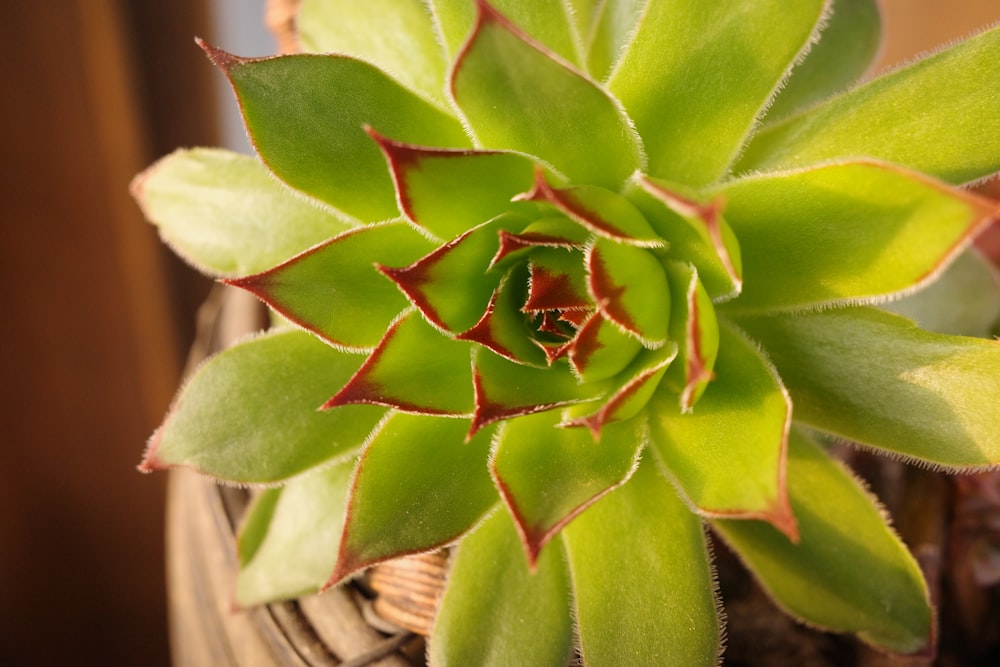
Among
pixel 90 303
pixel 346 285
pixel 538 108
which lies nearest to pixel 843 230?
pixel 538 108

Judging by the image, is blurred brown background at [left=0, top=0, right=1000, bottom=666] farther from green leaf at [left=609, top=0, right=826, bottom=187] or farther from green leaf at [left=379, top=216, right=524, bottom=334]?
green leaf at [left=379, top=216, right=524, bottom=334]

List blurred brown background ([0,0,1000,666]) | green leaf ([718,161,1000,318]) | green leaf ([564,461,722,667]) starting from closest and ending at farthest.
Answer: green leaf ([718,161,1000,318]) < green leaf ([564,461,722,667]) < blurred brown background ([0,0,1000,666])

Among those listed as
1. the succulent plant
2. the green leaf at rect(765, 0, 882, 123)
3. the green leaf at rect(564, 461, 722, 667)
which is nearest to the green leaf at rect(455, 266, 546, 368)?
the succulent plant

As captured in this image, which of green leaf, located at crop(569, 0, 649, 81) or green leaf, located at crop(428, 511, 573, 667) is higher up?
Answer: green leaf, located at crop(569, 0, 649, 81)

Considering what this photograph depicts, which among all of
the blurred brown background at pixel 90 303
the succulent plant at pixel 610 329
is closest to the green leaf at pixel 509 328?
the succulent plant at pixel 610 329

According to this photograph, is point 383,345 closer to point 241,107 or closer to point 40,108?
point 241,107

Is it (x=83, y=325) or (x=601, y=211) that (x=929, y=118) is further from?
(x=83, y=325)
